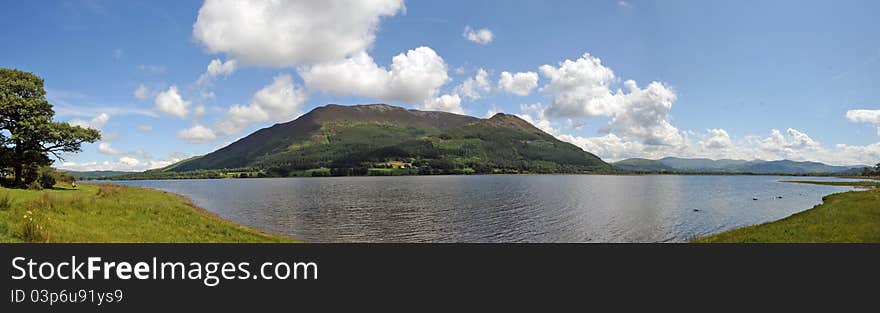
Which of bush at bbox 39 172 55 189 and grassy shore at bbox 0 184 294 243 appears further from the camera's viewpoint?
bush at bbox 39 172 55 189

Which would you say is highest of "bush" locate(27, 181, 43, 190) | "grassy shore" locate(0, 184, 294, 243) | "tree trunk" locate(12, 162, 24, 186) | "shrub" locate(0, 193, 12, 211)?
"tree trunk" locate(12, 162, 24, 186)

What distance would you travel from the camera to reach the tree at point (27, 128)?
48.7 metres

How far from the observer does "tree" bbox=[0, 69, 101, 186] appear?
160ft

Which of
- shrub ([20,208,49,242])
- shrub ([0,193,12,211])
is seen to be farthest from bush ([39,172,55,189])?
shrub ([20,208,49,242])

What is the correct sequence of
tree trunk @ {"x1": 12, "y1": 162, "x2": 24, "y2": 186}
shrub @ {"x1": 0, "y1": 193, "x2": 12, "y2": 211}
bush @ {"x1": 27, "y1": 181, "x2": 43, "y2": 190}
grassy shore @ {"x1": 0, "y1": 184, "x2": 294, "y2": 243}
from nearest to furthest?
1. grassy shore @ {"x1": 0, "y1": 184, "x2": 294, "y2": 243}
2. shrub @ {"x1": 0, "y1": 193, "x2": 12, "y2": 211}
3. bush @ {"x1": 27, "y1": 181, "x2": 43, "y2": 190}
4. tree trunk @ {"x1": 12, "y1": 162, "x2": 24, "y2": 186}

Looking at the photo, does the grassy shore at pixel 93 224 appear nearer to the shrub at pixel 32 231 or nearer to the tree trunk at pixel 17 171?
the shrub at pixel 32 231

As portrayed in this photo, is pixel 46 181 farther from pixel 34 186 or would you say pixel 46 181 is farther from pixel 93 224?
pixel 93 224

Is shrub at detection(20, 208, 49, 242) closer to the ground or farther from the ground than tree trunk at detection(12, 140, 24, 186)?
closer to the ground

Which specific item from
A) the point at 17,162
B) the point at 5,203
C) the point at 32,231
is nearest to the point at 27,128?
the point at 17,162

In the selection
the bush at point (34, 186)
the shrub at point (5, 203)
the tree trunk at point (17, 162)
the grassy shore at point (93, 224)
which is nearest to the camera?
the grassy shore at point (93, 224)

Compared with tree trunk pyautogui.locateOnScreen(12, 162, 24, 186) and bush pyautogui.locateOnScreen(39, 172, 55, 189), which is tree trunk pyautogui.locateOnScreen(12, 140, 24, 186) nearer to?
tree trunk pyautogui.locateOnScreen(12, 162, 24, 186)

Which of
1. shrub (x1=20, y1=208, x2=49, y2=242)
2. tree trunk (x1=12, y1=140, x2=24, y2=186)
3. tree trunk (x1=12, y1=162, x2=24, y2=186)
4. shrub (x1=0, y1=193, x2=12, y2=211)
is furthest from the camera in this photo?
tree trunk (x1=12, y1=140, x2=24, y2=186)

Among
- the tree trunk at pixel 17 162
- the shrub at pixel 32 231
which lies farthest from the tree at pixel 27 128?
the shrub at pixel 32 231
